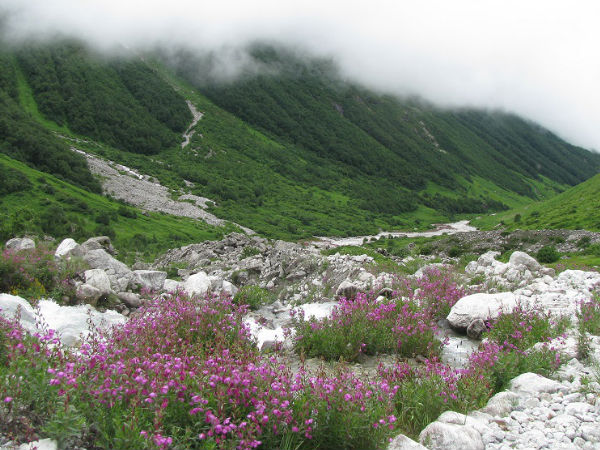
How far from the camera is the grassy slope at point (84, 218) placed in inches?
1752

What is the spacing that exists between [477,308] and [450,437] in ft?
18.1

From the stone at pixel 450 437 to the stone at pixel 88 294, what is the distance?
28.8 ft

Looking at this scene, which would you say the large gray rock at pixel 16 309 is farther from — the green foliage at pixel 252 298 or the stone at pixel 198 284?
the green foliage at pixel 252 298

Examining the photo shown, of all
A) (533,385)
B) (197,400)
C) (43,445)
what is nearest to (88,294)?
(43,445)

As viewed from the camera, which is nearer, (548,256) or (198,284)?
(198,284)

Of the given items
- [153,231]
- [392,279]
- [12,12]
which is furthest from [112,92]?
[392,279]

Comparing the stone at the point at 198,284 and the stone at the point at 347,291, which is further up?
the stone at the point at 347,291

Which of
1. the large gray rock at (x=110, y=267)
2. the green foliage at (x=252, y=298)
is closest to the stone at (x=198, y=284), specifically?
the green foliage at (x=252, y=298)

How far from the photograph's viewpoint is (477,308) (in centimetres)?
933

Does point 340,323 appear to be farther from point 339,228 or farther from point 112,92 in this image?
point 112,92

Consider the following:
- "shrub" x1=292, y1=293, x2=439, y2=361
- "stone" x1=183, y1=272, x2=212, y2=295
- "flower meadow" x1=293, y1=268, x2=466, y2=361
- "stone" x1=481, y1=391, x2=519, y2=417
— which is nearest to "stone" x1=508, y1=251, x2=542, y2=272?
"flower meadow" x1=293, y1=268, x2=466, y2=361

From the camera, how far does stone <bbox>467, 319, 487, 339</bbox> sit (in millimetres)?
8797

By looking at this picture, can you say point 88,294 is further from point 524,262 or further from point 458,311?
point 524,262

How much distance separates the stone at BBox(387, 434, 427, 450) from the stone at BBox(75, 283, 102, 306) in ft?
28.3
